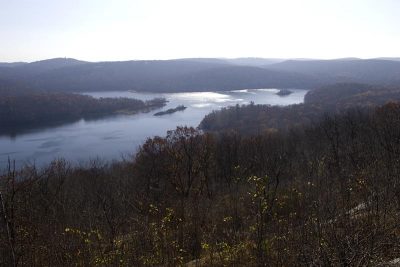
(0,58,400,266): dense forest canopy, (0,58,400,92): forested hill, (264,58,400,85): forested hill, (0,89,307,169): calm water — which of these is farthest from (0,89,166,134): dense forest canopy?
(264,58,400,85): forested hill

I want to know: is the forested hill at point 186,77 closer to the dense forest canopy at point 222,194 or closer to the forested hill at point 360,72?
the forested hill at point 360,72

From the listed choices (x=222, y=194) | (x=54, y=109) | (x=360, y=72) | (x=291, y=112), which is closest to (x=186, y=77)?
(x=360, y=72)

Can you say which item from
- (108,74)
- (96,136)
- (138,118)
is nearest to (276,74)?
(108,74)

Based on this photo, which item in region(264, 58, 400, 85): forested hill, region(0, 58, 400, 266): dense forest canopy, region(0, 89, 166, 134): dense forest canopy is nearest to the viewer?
region(0, 58, 400, 266): dense forest canopy

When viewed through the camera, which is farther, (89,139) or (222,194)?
(89,139)

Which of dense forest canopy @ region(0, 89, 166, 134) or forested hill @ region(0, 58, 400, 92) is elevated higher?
forested hill @ region(0, 58, 400, 92)

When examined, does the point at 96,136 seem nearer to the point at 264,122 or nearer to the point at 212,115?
the point at 212,115

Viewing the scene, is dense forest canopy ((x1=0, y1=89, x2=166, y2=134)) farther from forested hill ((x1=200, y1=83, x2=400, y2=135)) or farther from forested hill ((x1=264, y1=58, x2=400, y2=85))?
forested hill ((x1=264, y1=58, x2=400, y2=85))

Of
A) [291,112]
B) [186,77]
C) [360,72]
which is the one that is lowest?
[291,112]

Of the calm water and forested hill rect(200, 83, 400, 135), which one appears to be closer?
the calm water

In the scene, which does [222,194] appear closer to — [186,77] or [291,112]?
[291,112]

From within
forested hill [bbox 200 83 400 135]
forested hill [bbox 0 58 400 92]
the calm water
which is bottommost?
the calm water
